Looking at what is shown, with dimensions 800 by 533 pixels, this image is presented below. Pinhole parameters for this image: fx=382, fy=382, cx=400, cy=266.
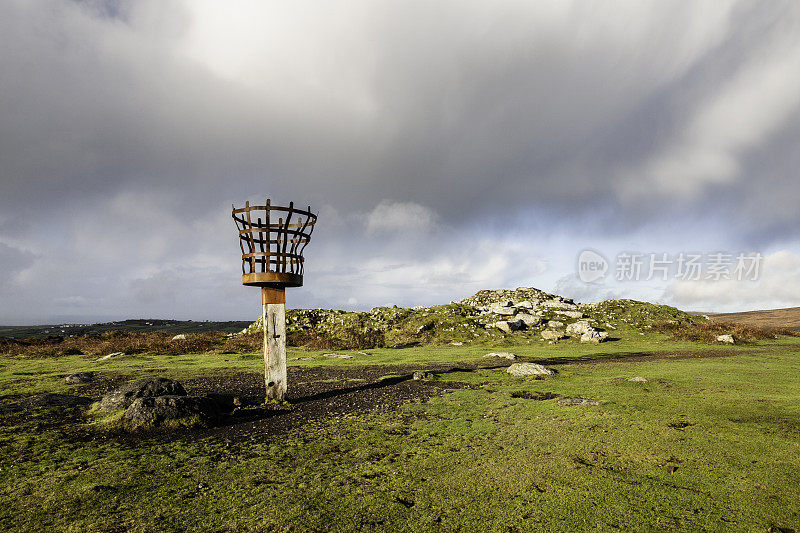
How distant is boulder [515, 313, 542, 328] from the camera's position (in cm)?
3344

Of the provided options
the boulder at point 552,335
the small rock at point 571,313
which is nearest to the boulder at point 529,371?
the boulder at point 552,335

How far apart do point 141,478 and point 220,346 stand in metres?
26.4

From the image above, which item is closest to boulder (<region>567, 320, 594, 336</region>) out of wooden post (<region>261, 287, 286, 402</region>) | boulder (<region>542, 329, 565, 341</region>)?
boulder (<region>542, 329, 565, 341</region>)

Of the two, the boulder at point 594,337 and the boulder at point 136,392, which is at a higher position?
the boulder at point 136,392

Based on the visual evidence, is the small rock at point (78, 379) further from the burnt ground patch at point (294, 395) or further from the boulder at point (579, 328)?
the boulder at point (579, 328)

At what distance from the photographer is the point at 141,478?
6.27 metres

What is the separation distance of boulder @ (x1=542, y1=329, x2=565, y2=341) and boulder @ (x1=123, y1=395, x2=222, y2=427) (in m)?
26.5

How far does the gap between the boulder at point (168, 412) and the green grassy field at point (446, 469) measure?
0.71 meters

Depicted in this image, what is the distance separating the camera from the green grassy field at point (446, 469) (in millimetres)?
4953

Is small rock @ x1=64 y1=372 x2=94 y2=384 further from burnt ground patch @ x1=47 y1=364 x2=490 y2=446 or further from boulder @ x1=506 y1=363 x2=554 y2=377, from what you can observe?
boulder @ x1=506 y1=363 x2=554 y2=377

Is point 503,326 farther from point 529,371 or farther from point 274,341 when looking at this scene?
point 274,341

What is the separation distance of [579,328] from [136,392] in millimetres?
30276

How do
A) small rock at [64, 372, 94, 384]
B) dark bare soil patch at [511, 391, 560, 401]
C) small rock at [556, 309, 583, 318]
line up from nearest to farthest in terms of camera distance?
A: dark bare soil patch at [511, 391, 560, 401]
small rock at [64, 372, 94, 384]
small rock at [556, 309, 583, 318]

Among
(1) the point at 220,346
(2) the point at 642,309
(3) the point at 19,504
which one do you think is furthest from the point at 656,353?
(1) the point at 220,346
